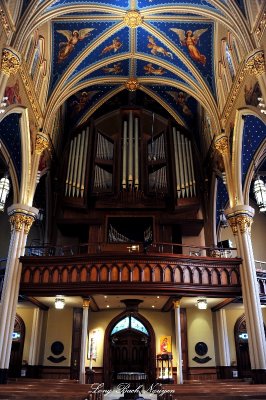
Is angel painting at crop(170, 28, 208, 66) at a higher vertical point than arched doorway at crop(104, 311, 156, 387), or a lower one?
higher

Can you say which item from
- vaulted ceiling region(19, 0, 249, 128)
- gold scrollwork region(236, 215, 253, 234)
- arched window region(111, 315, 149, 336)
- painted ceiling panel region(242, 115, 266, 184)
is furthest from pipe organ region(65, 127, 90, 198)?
painted ceiling panel region(242, 115, 266, 184)

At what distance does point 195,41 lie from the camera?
14688 mm

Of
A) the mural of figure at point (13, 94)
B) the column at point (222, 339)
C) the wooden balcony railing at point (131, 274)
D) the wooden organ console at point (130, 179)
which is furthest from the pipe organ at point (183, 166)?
the mural of figure at point (13, 94)

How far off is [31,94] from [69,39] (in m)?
3.01

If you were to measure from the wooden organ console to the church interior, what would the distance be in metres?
0.07

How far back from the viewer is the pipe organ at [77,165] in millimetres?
16281

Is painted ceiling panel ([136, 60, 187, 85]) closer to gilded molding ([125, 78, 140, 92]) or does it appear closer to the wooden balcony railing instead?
gilded molding ([125, 78, 140, 92])

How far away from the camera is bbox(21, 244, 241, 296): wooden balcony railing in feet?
41.2

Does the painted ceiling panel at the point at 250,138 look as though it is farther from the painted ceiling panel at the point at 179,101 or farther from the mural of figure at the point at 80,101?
the mural of figure at the point at 80,101

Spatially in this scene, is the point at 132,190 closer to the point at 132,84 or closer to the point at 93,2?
the point at 132,84

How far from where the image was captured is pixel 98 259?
12961 mm

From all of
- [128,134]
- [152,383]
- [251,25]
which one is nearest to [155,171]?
[128,134]

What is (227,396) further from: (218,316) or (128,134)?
(128,134)

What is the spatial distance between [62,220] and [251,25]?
1041cm
